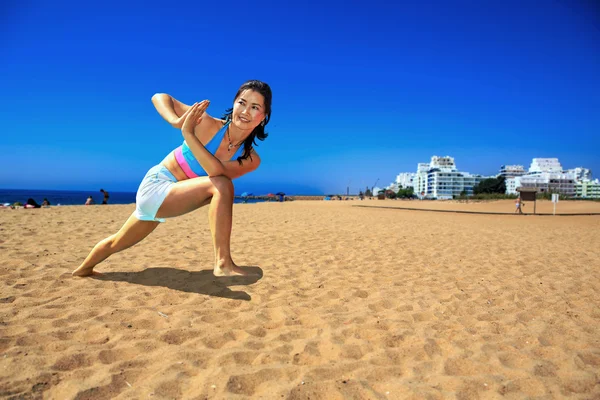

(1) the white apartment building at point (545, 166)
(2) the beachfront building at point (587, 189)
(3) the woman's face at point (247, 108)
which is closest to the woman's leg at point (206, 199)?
(3) the woman's face at point (247, 108)

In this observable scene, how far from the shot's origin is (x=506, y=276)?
14.1 feet

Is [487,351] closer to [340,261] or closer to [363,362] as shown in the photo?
[363,362]

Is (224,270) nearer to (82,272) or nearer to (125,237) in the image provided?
(125,237)

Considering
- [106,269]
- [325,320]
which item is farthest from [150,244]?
[325,320]

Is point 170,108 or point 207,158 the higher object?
point 170,108

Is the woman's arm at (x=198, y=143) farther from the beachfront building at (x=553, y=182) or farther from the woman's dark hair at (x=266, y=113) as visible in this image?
the beachfront building at (x=553, y=182)

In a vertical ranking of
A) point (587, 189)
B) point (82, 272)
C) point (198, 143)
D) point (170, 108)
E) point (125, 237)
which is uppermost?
point (587, 189)

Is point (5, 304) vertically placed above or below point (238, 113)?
below

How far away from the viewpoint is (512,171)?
358 feet

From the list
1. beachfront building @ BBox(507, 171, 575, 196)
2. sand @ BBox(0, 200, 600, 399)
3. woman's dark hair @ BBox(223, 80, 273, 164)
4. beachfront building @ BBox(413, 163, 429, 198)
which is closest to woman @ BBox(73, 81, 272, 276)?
woman's dark hair @ BBox(223, 80, 273, 164)

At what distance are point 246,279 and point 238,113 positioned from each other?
5.66ft

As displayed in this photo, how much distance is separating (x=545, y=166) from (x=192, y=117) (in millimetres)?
124921

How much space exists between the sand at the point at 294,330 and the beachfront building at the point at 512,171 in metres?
121

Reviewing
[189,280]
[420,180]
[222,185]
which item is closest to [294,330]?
[222,185]
